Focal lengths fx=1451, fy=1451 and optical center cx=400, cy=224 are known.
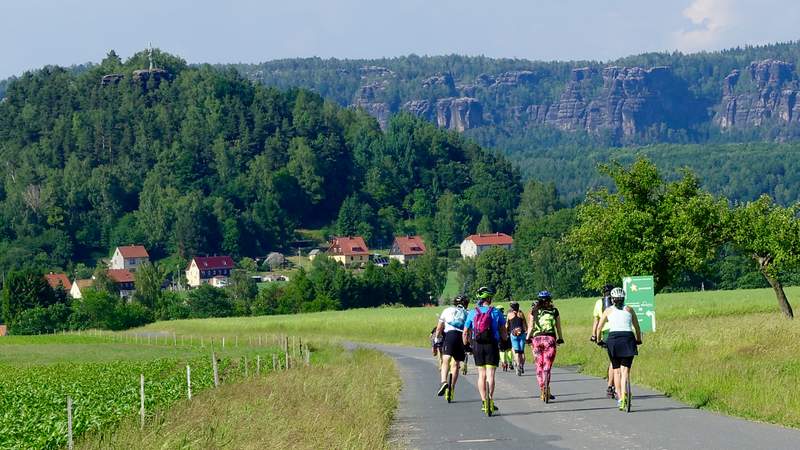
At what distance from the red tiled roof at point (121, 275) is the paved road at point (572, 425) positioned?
158573 mm

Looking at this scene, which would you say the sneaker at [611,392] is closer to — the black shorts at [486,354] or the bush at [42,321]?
the black shorts at [486,354]

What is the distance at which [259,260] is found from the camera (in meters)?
199

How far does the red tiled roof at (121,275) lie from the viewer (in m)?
179

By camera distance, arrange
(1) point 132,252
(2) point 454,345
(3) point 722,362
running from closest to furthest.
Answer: (2) point 454,345
(3) point 722,362
(1) point 132,252

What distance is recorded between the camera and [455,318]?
835 inches

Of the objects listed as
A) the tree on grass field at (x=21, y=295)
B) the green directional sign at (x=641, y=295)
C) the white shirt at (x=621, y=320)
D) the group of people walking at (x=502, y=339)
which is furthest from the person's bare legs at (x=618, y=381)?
the tree on grass field at (x=21, y=295)

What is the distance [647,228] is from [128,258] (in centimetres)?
15545

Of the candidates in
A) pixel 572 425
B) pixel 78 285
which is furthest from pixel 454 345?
pixel 78 285

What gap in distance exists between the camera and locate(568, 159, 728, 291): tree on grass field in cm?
4603

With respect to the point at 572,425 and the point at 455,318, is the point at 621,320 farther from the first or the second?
the point at 455,318

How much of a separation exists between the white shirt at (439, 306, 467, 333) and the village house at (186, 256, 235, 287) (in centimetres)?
16515

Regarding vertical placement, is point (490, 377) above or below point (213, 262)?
above

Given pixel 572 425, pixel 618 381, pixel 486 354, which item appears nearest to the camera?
pixel 572 425

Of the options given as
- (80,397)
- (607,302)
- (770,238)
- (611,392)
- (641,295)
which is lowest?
(80,397)
